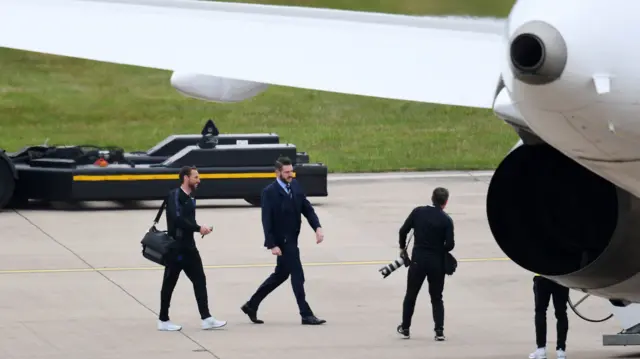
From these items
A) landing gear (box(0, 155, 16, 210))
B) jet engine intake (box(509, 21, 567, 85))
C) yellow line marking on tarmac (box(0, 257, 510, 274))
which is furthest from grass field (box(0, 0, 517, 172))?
jet engine intake (box(509, 21, 567, 85))

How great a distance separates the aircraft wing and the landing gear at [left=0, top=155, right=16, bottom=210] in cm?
1453

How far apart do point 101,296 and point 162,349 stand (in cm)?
279

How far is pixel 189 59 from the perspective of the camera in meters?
6.48

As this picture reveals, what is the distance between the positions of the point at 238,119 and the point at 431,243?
2053cm

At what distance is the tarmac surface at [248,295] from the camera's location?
1311 centimetres

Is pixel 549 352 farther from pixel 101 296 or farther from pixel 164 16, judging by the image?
pixel 164 16

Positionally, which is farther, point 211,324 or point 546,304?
point 211,324

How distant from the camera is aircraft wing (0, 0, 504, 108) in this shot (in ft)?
20.4

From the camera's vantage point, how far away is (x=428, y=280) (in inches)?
520

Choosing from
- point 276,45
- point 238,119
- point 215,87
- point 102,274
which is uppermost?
point 238,119

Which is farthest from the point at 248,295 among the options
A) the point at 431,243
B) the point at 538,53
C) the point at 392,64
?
the point at 538,53

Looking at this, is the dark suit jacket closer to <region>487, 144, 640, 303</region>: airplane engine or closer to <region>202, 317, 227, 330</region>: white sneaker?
<region>202, 317, 227, 330</region>: white sneaker

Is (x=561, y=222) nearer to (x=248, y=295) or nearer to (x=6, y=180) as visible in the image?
(x=248, y=295)

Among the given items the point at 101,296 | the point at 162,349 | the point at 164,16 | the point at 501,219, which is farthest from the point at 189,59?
the point at 101,296
